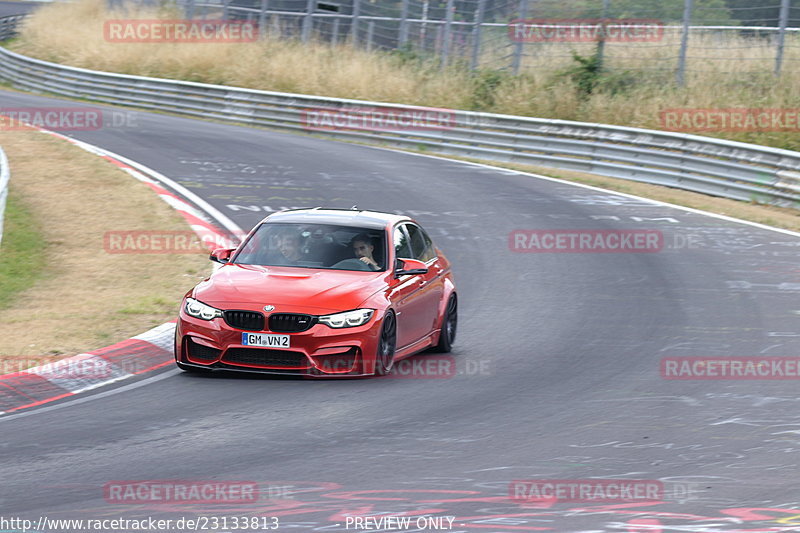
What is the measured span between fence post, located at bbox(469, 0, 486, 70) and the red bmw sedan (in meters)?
23.3

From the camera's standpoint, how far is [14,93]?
40562 millimetres

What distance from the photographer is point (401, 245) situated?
1202 cm

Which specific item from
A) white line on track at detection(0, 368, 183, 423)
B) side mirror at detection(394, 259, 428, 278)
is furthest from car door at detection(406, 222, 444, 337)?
white line on track at detection(0, 368, 183, 423)

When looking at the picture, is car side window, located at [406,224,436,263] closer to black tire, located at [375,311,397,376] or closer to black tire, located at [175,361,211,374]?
black tire, located at [375,311,397,376]

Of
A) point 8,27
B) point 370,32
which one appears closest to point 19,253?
point 370,32

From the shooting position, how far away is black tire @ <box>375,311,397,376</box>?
34.7 ft

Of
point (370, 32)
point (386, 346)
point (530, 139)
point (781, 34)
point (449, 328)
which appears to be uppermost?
point (781, 34)

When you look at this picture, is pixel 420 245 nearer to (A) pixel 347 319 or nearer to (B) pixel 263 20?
(A) pixel 347 319

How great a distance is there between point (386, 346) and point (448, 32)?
26.7m

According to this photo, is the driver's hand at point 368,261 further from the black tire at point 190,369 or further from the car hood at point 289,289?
the black tire at point 190,369

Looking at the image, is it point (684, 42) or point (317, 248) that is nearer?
point (317, 248)

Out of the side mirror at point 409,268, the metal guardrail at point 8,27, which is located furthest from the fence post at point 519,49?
the metal guardrail at point 8,27

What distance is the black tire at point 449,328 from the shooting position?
12.2m

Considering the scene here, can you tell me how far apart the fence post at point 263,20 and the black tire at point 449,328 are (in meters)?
32.2
